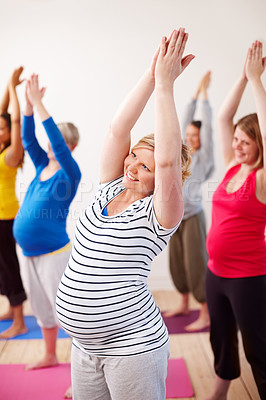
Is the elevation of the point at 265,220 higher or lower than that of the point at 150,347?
higher

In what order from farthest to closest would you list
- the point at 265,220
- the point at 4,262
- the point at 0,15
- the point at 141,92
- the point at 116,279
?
the point at 4,262 → the point at 0,15 → the point at 265,220 → the point at 141,92 → the point at 116,279

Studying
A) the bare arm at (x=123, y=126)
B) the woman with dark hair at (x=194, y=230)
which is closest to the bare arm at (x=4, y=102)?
the woman with dark hair at (x=194, y=230)

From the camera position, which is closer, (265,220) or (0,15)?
(265,220)

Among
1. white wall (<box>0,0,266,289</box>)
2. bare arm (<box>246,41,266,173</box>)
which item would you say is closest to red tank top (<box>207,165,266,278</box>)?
bare arm (<box>246,41,266,173</box>)

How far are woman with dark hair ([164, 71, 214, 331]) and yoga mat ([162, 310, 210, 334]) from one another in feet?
0.11

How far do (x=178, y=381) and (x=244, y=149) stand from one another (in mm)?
1231

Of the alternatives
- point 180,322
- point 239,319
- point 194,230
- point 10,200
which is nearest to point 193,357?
point 180,322

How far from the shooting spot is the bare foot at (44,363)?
2352 millimetres

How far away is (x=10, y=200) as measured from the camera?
8.96 feet

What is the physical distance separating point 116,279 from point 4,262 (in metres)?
1.79

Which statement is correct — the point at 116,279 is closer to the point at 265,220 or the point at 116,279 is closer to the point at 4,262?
the point at 265,220

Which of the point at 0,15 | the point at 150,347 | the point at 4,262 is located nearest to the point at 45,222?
the point at 4,262

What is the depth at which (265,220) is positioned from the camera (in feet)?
6.23

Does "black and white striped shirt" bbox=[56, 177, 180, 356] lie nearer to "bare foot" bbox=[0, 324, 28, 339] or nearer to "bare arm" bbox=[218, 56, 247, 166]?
"bare arm" bbox=[218, 56, 247, 166]
